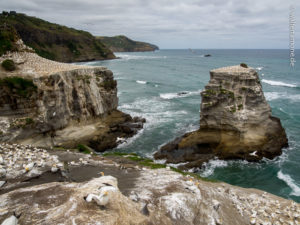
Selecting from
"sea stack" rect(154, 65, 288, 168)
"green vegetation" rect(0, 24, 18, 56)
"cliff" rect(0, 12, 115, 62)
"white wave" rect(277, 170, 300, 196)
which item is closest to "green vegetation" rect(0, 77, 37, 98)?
"green vegetation" rect(0, 24, 18, 56)

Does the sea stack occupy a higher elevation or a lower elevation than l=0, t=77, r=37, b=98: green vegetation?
lower

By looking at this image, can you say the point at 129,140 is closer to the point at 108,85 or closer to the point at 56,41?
the point at 108,85

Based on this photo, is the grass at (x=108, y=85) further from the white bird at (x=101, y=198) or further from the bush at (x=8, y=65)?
the white bird at (x=101, y=198)

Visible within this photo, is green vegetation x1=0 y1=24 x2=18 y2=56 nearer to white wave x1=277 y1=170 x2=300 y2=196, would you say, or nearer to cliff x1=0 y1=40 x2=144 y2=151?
cliff x1=0 y1=40 x2=144 y2=151

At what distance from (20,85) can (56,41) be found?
3471 inches

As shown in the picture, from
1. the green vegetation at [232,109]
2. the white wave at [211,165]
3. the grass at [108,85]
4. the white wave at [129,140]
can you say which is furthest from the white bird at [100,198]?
the grass at [108,85]

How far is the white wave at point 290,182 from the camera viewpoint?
19509 millimetres

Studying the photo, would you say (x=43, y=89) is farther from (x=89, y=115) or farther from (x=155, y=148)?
(x=155, y=148)

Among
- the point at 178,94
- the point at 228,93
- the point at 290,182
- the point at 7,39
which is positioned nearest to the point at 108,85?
the point at 7,39

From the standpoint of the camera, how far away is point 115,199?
21.3ft

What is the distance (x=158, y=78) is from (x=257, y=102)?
49.0m

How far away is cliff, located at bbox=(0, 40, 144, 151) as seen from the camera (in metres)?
21.4

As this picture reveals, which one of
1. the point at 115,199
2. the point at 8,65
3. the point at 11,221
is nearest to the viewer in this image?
the point at 11,221

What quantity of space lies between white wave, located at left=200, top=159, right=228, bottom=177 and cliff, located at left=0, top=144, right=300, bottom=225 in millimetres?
8528
